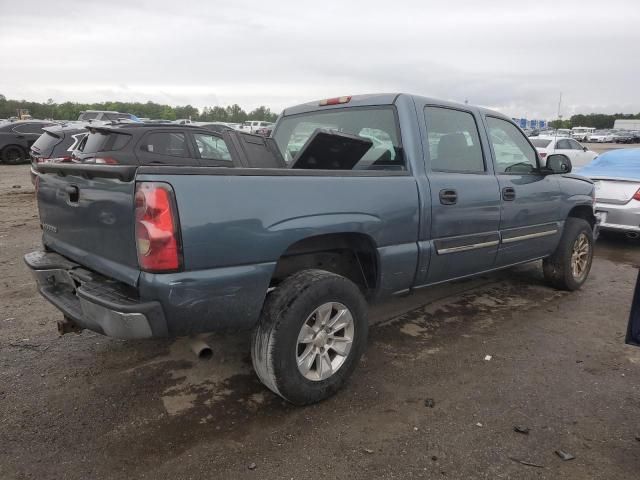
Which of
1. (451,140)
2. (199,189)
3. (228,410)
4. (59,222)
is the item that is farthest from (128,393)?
(451,140)

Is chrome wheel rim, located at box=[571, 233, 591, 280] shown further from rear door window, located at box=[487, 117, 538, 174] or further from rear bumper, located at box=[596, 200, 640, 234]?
rear bumper, located at box=[596, 200, 640, 234]

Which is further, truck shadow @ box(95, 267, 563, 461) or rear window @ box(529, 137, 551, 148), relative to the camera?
rear window @ box(529, 137, 551, 148)

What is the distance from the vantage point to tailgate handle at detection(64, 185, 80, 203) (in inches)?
110

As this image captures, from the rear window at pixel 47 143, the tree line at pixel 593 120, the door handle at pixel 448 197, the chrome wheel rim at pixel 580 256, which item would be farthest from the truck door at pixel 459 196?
the tree line at pixel 593 120

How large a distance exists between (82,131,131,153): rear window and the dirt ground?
3.77 m

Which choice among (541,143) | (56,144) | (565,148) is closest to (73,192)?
(56,144)

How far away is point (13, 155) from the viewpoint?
61.1ft

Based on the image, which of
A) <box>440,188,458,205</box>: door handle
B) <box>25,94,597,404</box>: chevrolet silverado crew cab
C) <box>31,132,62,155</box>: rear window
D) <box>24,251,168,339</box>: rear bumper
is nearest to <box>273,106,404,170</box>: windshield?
<box>25,94,597,404</box>: chevrolet silverado crew cab

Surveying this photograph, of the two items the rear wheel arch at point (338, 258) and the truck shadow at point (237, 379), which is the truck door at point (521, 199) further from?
the rear wheel arch at point (338, 258)

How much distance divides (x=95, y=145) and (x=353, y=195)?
6.16 m

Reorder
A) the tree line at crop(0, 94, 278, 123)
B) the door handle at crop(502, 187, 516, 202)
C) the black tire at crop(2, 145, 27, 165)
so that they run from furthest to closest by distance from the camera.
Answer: the tree line at crop(0, 94, 278, 123), the black tire at crop(2, 145, 27, 165), the door handle at crop(502, 187, 516, 202)

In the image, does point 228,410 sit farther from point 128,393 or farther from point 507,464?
point 507,464

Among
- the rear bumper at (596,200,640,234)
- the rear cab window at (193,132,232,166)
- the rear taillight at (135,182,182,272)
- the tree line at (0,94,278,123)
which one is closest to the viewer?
the rear taillight at (135,182,182,272)

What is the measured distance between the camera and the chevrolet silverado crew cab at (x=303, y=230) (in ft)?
7.80
